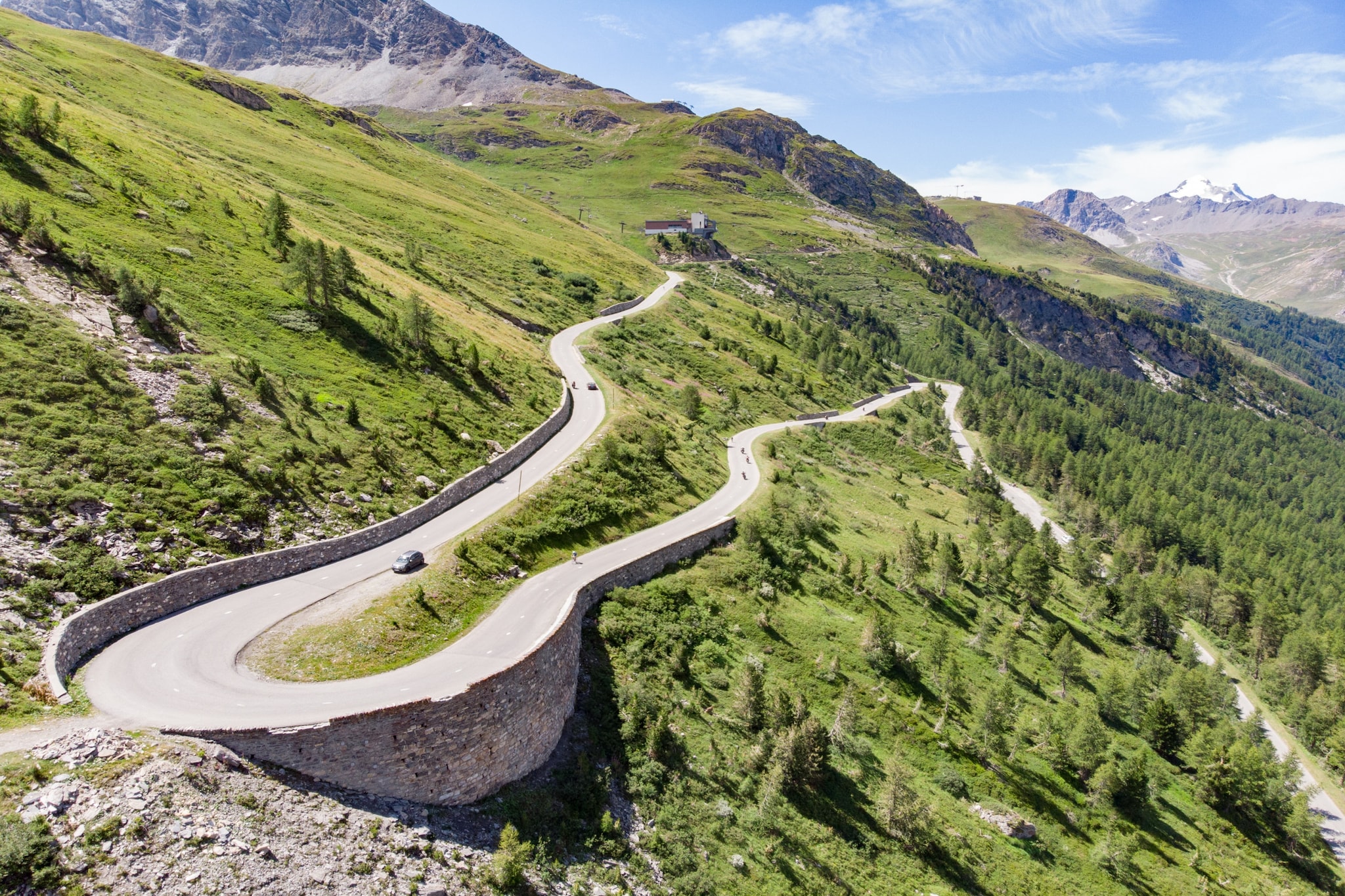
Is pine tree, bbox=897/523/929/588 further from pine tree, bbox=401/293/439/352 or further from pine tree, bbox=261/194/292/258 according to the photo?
pine tree, bbox=261/194/292/258

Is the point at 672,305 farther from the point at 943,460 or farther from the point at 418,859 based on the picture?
the point at 418,859

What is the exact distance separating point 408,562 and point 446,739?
13.0m

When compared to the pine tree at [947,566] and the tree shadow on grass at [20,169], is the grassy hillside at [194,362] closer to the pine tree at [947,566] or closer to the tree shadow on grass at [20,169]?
the tree shadow on grass at [20,169]

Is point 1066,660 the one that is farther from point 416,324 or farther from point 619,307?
point 619,307

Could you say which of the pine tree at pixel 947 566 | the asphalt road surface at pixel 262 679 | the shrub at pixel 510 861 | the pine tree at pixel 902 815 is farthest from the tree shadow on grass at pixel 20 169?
the pine tree at pixel 947 566

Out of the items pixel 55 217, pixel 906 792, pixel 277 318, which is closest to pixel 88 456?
pixel 277 318

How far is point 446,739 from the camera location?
25.3 metres

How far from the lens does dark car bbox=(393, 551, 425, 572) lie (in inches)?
1382

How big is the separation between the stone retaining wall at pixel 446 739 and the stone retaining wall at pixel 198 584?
6.94 meters

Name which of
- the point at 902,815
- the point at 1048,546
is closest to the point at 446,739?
the point at 902,815

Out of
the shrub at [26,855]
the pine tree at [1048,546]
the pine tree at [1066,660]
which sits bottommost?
the shrub at [26,855]

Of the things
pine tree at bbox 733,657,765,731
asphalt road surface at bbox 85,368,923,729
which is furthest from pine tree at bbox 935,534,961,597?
asphalt road surface at bbox 85,368,923,729

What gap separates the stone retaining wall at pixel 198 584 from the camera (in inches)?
935

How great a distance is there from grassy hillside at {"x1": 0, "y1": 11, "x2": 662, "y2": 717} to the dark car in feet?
16.1
